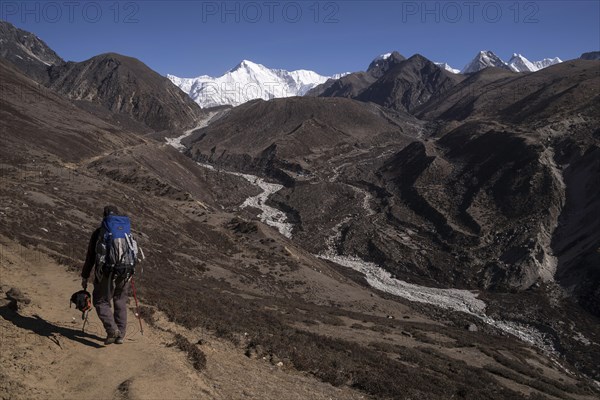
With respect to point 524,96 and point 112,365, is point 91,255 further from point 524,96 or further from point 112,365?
point 524,96

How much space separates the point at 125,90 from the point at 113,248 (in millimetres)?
153366

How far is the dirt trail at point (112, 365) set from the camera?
656cm

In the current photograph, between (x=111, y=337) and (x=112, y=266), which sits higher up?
(x=112, y=266)

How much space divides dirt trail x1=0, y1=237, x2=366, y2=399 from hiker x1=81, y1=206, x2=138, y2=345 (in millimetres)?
473

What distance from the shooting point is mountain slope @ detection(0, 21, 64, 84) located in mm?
162875

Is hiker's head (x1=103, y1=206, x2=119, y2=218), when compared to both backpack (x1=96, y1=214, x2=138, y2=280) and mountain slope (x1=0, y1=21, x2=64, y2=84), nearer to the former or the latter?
backpack (x1=96, y1=214, x2=138, y2=280)

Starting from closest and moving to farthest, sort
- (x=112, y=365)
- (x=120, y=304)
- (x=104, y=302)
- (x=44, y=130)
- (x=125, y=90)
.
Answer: (x=112, y=365), (x=104, y=302), (x=120, y=304), (x=44, y=130), (x=125, y=90)

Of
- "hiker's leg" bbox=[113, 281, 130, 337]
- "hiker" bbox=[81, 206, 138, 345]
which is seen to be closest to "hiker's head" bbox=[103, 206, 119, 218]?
"hiker" bbox=[81, 206, 138, 345]

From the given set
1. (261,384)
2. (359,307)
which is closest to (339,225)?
(359,307)

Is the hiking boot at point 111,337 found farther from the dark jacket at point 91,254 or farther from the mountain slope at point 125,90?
the mountain slope at point 125,90

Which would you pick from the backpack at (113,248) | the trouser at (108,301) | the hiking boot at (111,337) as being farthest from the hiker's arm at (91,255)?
the hiking boot at (111,337)

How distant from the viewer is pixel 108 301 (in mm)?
7957

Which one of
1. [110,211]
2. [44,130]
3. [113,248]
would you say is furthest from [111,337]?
[44,130]

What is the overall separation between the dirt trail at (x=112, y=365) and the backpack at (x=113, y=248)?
4.55 feet
